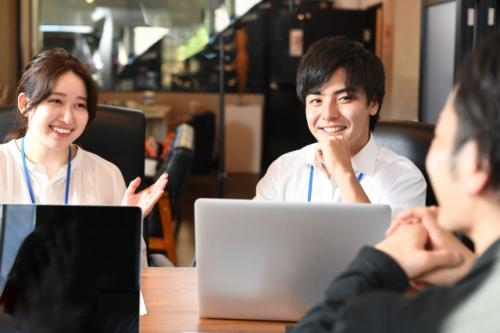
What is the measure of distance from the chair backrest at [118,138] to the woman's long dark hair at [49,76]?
15 cm

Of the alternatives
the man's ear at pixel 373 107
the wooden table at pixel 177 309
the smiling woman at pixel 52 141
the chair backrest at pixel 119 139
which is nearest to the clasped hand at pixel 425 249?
the wooden table at pixel 177 309

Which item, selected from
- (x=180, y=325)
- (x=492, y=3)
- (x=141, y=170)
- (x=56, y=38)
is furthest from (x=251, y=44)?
(x=180, y=325)

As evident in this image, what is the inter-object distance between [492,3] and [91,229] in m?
3.34

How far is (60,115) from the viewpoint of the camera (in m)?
2.08

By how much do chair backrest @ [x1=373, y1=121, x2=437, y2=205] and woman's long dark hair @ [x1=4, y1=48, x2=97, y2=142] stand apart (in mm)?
864

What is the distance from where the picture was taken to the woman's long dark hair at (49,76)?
2086 millimetres

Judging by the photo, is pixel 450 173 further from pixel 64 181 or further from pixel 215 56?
pixel 215 56

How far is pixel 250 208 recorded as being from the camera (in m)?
1.39

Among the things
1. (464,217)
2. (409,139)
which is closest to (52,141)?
(409,139)

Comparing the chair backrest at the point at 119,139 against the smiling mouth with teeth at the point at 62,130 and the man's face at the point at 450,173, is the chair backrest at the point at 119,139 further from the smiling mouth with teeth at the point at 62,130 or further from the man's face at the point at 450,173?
the man's face at the point at 450,173

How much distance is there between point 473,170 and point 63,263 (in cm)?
72

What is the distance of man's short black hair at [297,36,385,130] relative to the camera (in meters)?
2.08

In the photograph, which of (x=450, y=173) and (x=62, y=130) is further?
(x=62, y=130)

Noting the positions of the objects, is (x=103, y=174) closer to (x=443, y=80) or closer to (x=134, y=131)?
(x=134, y=131)
